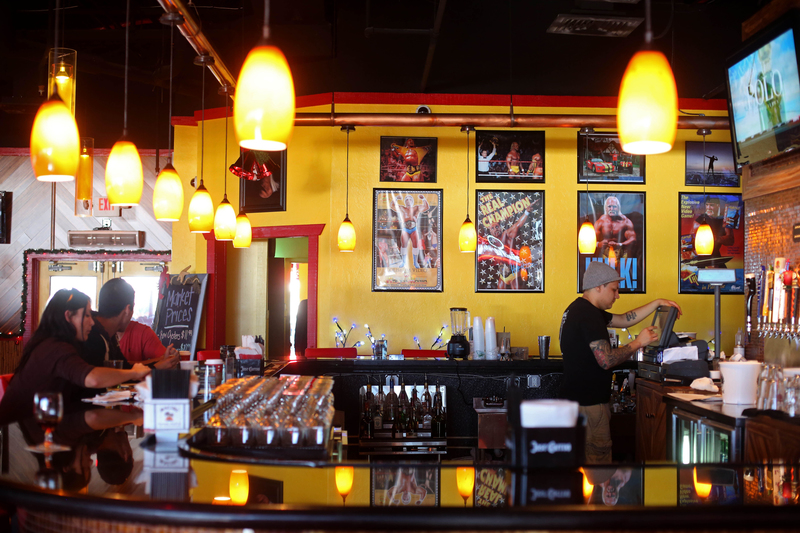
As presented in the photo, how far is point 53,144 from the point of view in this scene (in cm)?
234

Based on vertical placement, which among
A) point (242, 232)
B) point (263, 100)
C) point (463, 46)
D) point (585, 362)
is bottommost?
point (585, 362)

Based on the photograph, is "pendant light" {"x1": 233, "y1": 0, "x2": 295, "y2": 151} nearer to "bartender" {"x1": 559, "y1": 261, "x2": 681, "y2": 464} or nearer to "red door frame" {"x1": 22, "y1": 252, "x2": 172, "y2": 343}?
"bartender" {"x1": 559, "y1": 261, "x2": 681, "y2": 464}

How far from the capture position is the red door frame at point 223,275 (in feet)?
23.5

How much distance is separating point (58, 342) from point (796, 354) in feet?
13.4

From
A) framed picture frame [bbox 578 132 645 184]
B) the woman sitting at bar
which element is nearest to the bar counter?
the woman sitting at bar

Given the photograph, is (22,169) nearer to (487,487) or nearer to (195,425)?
(195,425)

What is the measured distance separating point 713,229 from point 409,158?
11.6 ft

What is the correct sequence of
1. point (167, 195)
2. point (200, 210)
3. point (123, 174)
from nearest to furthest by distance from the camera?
point (123, 174) < point (167, 195) < point (200, 210)

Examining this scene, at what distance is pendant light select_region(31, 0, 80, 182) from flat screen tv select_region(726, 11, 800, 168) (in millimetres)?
3751

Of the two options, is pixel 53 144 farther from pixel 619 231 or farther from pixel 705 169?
pixel 705 169

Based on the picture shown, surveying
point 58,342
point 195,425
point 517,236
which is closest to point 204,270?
point 517,236

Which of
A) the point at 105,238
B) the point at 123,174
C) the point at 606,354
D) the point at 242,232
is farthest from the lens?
the point at 105,238

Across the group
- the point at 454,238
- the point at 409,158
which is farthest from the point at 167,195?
the point at 454,238

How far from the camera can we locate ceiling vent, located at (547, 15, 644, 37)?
515cm
